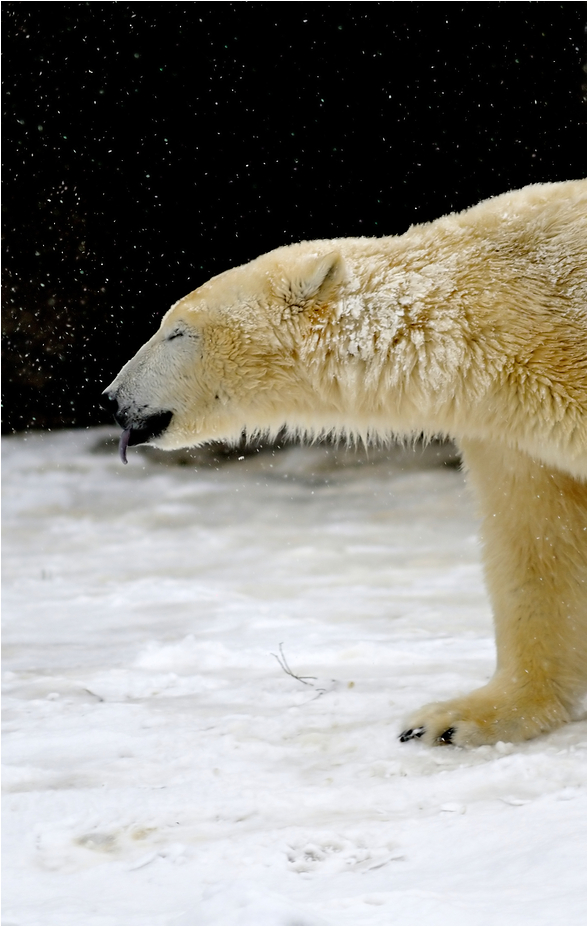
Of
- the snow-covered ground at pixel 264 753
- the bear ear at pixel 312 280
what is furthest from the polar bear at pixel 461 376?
the snow-covered ground at pixel 264 753

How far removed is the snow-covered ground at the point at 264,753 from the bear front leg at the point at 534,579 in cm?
18

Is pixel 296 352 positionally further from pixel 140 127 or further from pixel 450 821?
pixel 140 127

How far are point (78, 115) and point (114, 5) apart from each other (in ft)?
3.11

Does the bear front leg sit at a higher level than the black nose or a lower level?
lower

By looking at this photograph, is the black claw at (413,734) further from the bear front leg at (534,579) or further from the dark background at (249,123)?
the dark background at (249,123)

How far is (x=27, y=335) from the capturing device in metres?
8.30

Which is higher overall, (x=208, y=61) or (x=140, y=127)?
(x=208, y=61)

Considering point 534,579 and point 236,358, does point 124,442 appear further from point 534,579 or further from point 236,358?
point 534,579

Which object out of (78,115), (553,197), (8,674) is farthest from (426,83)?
(8,674)

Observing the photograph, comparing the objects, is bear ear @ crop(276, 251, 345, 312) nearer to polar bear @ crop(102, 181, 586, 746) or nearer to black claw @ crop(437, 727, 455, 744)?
polar bear @ crop(102, 181, 586, 746)

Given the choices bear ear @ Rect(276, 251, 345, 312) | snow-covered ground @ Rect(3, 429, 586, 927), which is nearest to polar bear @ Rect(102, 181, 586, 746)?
bear ear @ Rect(276, 251, 345, 312)

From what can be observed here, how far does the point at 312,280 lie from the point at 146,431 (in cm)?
71

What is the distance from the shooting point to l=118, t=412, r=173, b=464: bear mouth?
277 cm

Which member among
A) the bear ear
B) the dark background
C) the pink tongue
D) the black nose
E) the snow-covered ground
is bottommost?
the snow-covered ground
